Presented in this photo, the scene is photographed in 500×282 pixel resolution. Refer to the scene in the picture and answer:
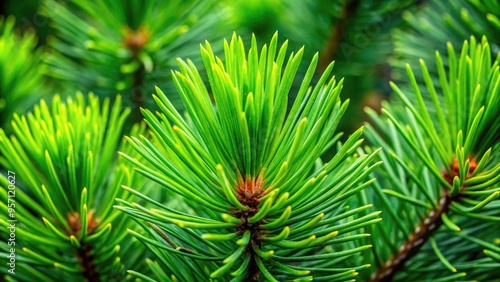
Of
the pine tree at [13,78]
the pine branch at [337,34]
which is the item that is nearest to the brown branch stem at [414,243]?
the pine branch at [337,34]

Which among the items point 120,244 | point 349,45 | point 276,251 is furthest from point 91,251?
point 349,45

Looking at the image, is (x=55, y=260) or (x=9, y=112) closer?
(x=55, y=260)

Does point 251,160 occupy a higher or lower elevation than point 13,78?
lower

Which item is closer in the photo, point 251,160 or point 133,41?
point 251,160

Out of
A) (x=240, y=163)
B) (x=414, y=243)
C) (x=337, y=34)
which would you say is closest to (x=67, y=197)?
(x=240, y=163)

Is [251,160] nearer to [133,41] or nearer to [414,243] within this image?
[414,243]

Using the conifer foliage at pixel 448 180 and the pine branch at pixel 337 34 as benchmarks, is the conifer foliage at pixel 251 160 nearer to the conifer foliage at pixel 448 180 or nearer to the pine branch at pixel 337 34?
the conifer foliage at pixel 448 180

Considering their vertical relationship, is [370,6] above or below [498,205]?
above

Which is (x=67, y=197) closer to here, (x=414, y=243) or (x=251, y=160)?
(x=251, y=160)

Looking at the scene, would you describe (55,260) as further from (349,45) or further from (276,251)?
(349,45)
